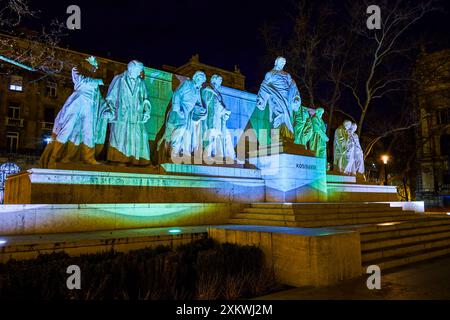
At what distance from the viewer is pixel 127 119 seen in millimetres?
11930

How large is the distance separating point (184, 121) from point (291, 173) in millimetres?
4441

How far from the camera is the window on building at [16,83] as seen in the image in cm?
3584

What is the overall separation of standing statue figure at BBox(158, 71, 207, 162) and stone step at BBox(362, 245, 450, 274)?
7.48 metres

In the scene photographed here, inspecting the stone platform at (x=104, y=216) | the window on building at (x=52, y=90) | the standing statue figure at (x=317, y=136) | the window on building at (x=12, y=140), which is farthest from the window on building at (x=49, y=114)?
the stone platform at (x=104, y=216)

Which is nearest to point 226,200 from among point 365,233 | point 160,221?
point 160,221

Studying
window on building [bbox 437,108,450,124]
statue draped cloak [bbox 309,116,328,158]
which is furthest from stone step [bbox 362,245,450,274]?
window on building [bbox 437,108,450,124]

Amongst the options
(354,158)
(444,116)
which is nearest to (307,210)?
(354,158)

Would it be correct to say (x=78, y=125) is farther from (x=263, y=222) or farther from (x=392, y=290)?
(x=392, y=290)

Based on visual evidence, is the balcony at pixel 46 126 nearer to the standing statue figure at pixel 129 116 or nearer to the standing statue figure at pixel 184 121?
the standing statue figure at pixel 184 121

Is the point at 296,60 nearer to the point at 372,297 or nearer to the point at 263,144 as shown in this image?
the point at 263,144

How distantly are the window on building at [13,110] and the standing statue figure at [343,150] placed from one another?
1246 inches

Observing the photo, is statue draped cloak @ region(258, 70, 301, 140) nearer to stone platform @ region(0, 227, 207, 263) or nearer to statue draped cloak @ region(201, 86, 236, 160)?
statue draped cloak @ region(201, 86, 236, 160)

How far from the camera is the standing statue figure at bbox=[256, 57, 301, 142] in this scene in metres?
14.6
